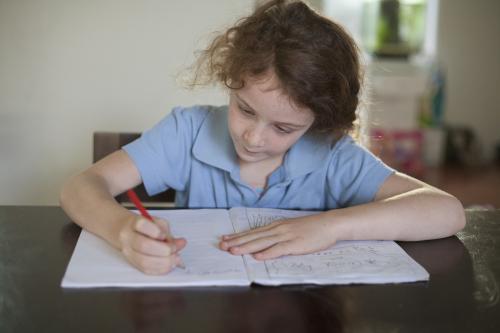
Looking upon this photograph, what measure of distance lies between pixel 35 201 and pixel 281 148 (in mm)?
1164

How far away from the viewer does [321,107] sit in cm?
94

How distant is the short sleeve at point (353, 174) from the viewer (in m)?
1.04

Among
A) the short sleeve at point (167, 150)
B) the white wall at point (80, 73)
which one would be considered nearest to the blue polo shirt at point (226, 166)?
the short sleeve at point (167, 150)

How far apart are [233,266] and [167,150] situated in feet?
1.44

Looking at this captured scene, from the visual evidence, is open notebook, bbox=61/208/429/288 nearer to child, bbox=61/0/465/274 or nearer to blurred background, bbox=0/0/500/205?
child, bbox=61/0/465/274

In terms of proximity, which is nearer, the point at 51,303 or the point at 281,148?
the point at 51,303

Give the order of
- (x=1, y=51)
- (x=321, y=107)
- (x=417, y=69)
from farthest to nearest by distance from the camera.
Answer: (x=417, y=69)
(x=1, y=51)
(x=321, y=107)

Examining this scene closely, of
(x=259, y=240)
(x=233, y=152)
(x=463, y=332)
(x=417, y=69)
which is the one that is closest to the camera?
(x=463, y=332)

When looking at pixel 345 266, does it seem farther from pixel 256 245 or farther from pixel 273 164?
pixel 273 164

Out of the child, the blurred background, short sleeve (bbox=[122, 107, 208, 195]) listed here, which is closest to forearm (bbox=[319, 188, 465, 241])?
the child

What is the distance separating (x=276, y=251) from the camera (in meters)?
0.76

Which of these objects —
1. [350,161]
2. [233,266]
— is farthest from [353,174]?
[233,266]

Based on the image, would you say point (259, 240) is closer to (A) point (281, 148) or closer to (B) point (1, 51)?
(A) point (281, 148)

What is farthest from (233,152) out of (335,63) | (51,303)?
(51,303)
